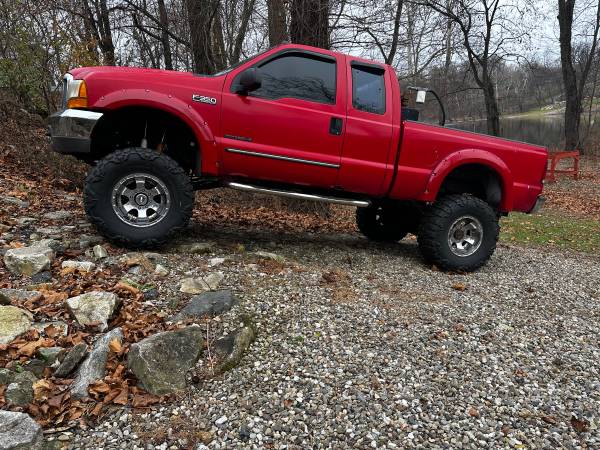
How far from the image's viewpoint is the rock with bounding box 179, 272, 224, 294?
3551mm

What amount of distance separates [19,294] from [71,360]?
2.97 ft

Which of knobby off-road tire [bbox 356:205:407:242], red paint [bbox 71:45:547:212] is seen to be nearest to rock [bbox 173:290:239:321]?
red paint [bbox 71:45:547:212]

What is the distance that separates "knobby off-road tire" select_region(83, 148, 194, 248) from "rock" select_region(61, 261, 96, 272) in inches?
16.5

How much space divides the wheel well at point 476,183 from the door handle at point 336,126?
1.57 m

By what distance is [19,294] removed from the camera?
3.21m

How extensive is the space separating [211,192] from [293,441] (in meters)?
6.49

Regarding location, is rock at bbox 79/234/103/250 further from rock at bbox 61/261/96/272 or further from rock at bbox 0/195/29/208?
rock at bbox 0/195/29/208

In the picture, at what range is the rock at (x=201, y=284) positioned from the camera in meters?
3.55

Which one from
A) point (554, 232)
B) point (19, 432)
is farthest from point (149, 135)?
point (554, 232)

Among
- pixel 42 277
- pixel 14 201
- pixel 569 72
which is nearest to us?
pixel 42 277

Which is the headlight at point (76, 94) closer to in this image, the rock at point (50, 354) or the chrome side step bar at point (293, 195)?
the chrome side step bar at point (293, 195)

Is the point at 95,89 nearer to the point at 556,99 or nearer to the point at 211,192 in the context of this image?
the point at 211,192

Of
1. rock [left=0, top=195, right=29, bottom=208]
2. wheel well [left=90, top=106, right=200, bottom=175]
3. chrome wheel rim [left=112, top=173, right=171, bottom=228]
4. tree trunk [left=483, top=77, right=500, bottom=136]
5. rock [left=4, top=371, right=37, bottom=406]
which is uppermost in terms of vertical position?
tree trunk [left=483, top=77, right=500, bottom=136]

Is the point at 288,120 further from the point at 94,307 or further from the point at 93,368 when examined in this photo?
the point at 93,368
